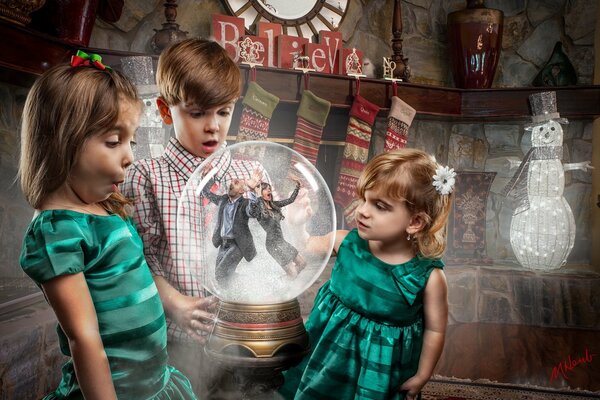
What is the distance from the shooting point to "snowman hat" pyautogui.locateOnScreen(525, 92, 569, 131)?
3.26 m

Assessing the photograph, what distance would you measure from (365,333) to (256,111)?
4.98 ft

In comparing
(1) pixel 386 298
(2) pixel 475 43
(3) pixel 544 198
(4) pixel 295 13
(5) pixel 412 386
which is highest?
(4) pixel 295 13

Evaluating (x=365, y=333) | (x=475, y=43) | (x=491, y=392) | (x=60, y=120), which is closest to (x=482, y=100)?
(x=475, y=43)

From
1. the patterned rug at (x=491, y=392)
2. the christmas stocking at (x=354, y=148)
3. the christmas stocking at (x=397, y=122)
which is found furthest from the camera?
the christmas stocking at (x=397, y=122)

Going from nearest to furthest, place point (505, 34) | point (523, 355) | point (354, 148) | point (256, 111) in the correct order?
point (256, 111) → point (523, 355) → point (354, 148) → point (505, 34)

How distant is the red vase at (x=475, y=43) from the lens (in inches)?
131

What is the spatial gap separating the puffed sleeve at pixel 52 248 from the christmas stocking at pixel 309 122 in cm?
213

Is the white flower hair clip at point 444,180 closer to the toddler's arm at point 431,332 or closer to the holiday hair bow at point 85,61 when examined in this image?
the toddler's arm at point 431,332

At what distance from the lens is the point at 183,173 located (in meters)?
0.87

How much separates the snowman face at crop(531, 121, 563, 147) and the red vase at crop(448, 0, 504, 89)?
40cm

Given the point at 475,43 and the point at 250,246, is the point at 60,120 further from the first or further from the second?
the point at 475,43

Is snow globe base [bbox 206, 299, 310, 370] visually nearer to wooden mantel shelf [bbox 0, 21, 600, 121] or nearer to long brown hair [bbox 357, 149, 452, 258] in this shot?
long brown hair [bbox 357, 149, 452, 258]
